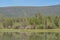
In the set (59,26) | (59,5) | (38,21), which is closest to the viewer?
(59,26)

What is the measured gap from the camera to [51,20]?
29297 mm

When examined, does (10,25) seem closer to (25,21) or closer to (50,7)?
(25,21)

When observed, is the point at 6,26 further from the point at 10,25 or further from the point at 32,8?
the point at 32,8

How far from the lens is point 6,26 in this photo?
29.9m

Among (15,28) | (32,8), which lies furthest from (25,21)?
(32,8)

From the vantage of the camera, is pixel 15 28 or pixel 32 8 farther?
pixel 32 8

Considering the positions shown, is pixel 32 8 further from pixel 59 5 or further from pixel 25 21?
pixel 25 21

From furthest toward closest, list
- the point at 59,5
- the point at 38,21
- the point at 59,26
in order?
1. the point at 59,5
2. the point at 38,21
3. the point at 59,26

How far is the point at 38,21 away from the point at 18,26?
261 cm

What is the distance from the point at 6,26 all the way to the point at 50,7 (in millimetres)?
34642

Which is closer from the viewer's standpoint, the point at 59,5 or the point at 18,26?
the point at 18,26

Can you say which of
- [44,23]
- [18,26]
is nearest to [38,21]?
[44,23]

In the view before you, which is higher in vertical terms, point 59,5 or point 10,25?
point 10,25

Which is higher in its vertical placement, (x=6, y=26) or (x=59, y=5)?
(x=6, y=26)
